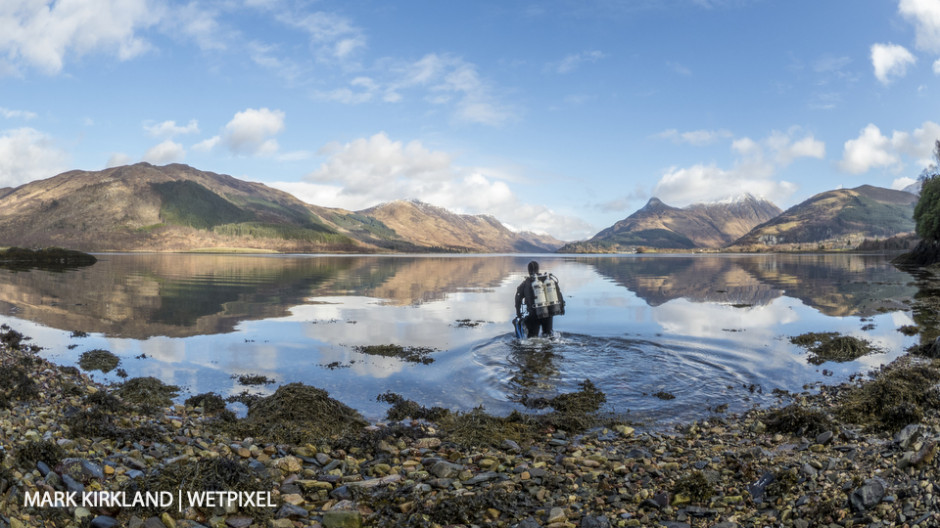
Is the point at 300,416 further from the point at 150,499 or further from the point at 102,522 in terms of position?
the point at 102,522

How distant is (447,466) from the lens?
867 centimetres

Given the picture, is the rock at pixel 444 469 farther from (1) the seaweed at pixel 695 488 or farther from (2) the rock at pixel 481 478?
(1) the seaweed at pixel 695 488

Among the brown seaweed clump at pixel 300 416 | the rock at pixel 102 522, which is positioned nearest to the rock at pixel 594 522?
the brown seaweed clump at pixel 300 416

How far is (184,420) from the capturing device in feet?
37.1

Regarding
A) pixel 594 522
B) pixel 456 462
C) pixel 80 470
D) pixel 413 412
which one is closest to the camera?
pixel 594 522

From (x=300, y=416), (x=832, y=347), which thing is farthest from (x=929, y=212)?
(x=300, y=416)

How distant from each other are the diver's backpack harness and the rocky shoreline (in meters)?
10.2

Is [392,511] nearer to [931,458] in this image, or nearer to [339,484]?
[339,484]

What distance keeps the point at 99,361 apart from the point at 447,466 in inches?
590


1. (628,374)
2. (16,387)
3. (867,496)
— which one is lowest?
(628,374)

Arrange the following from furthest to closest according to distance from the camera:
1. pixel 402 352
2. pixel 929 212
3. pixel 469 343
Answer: pixel 929 212 < pixel 469 343 < pixel 402 352

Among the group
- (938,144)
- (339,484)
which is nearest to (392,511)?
(339,484)

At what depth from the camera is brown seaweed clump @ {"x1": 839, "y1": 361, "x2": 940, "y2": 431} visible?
10148mm

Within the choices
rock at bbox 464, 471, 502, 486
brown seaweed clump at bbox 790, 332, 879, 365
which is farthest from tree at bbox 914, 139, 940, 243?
rock at bbox 464, 471, 502, 486
